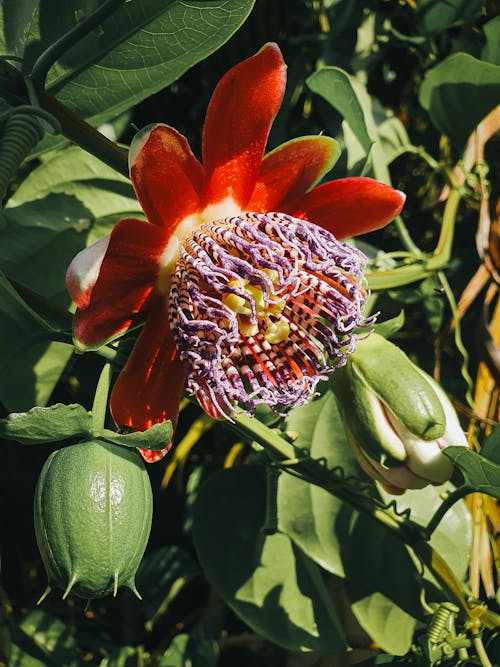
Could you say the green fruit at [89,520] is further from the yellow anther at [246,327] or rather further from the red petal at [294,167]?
the red petal at [294,167]

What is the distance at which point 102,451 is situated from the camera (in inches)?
28.9

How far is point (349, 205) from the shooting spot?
88 centimetres

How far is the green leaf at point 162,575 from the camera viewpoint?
139 centimetres

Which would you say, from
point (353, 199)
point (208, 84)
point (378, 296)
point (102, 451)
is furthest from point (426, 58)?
point (102, 451)

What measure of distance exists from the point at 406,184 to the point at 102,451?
3.33 ft

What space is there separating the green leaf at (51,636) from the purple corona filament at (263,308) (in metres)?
0.60

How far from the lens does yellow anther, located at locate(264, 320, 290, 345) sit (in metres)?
0.86

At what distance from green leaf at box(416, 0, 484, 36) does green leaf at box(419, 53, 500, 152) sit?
0.14m

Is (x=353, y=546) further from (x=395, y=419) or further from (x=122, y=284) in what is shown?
(x=122, y=284)

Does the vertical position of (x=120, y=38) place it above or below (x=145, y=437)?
above

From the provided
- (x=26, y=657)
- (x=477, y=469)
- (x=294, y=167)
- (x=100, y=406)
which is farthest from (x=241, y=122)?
(x=26, y=657)

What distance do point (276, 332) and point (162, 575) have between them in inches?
27.4

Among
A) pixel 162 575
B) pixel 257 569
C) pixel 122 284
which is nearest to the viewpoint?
pixel 122 284

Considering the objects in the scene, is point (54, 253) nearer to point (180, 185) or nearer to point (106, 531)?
point (180, 185)
